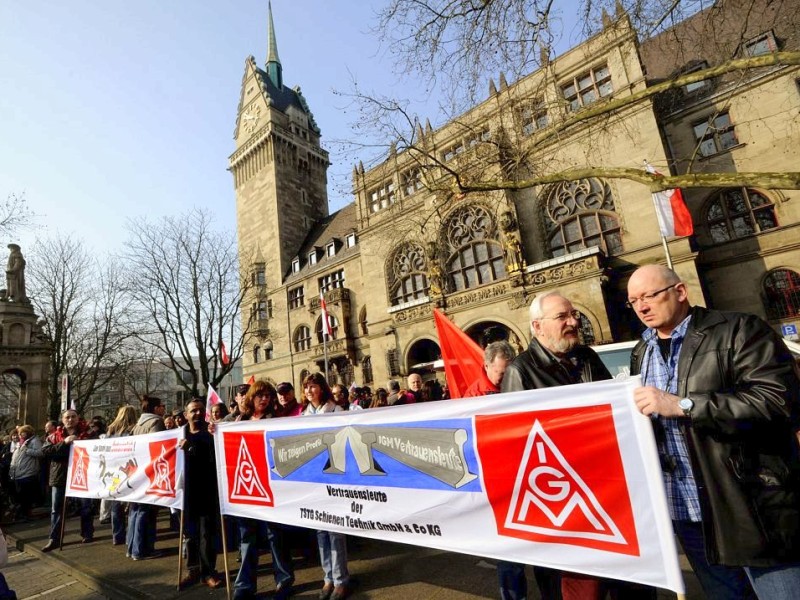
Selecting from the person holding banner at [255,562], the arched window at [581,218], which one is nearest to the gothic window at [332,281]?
the arched window at [581,218]

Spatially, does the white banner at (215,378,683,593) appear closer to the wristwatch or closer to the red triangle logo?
the red triangle logo

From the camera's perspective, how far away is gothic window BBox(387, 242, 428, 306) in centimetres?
2300

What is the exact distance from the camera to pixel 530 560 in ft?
7.69

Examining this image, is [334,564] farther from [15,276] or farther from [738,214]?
[15,276]

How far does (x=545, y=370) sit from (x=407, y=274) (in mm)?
21010

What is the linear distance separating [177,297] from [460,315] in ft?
48.3

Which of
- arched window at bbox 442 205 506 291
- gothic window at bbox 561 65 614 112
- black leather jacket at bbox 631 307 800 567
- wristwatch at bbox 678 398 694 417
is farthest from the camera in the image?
arched window at bbox 442 205 506 291

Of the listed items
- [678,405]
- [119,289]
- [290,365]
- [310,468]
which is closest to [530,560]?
[678,405]

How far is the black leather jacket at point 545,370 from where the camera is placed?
254 centimetres

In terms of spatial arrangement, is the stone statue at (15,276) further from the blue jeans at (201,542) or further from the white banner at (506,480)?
the white banner at (506,480)

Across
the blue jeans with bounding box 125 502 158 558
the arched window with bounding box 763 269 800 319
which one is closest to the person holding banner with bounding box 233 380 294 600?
the blue jeans with bounding box 125 502 158 558

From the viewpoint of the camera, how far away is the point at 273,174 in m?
35.6

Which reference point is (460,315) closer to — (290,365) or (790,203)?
(790,203)

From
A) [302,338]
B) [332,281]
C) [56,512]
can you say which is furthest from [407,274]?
[56,512]
